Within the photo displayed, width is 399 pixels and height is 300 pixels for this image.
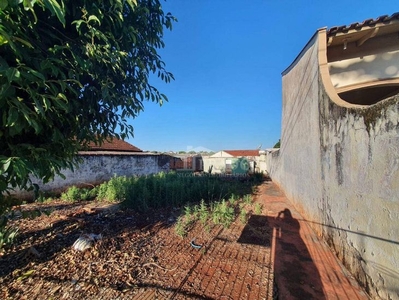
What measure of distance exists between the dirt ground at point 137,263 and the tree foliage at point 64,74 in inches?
38.6

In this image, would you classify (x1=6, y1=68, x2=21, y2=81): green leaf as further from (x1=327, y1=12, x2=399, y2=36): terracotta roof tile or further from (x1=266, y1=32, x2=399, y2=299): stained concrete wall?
(x1=327, y1=12, x2=399, y2=36): terracotta roof tile

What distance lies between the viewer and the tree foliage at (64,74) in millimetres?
1358

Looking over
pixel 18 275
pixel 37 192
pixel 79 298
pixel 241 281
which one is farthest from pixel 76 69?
pixel 241 281

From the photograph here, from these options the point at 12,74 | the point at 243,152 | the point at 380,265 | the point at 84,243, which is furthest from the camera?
the point at 243,152

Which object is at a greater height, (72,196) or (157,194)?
(157,194)

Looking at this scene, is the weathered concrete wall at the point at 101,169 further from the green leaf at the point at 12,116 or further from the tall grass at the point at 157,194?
the green leaf at the point at 12,116

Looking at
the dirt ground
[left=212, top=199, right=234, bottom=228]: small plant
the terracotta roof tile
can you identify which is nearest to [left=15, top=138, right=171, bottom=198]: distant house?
the dirt ground

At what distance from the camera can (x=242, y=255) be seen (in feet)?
10.4

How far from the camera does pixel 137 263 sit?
9.43 ft

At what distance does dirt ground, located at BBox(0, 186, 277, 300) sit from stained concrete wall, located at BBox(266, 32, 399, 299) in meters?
1.12

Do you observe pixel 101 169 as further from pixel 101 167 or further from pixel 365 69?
pixel 365 69

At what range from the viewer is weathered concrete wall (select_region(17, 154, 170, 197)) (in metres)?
8.67

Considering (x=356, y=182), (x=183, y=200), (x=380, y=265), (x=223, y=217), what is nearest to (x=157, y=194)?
(x=183, y=200)

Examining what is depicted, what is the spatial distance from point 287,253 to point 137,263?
2.48 meters
